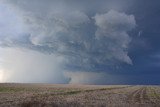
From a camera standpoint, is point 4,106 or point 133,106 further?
point 133,106

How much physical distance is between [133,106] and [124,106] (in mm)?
1227

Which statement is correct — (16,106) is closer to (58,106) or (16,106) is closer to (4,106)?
(4,106)

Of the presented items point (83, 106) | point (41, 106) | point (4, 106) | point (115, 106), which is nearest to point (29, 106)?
point (41, 106)

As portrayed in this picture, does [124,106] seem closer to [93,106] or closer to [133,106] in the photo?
[133,106]

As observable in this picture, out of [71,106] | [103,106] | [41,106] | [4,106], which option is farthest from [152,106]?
[4,106]

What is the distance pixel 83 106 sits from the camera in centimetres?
4566

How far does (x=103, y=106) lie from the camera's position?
46.5m

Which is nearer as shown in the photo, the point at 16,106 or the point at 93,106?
the point at 16,106

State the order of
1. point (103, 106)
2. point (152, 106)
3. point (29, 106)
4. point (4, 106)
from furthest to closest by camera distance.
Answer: point (152, 106), point (103, 106), point (4, 106), point (29, 106)

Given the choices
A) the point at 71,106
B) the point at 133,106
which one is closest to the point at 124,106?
the point at 133,106

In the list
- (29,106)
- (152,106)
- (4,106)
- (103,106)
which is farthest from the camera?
(152,106)

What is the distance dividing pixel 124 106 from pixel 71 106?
8.00 meters

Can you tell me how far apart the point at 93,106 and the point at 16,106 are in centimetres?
1001

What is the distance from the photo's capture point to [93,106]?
46188 millimetres
